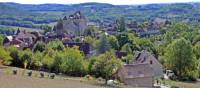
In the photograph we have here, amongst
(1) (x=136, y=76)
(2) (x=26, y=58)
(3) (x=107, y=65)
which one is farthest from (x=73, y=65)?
(1) (x=136, y=76)

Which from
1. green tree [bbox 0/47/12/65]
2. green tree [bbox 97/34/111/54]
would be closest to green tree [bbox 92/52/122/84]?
green tree [bbox 0/47/12/65]

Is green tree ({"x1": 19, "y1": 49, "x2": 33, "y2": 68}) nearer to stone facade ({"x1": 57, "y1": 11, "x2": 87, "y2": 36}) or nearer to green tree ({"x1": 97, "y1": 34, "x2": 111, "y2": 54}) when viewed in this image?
green tree ({"x1": 97, "y1": 34, "x2": 111, "y2": 54})

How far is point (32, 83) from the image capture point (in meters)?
32.8

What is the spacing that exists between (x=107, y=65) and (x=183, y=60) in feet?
38.7

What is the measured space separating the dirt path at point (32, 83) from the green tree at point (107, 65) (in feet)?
17.1

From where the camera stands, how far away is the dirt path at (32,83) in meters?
31.2

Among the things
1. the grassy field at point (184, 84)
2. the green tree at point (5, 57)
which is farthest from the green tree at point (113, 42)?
the green tree at point (5, 57)

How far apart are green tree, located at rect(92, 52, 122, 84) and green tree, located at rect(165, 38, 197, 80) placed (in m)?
10.6

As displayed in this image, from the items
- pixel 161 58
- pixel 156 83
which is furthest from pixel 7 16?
pixel 156 83

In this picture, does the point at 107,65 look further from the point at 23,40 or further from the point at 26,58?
the point at 23,40

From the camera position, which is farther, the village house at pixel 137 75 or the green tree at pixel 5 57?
the green tree at pixel 5 57

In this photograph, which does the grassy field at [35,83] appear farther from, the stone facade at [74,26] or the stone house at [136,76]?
the stone facade at [74,26]

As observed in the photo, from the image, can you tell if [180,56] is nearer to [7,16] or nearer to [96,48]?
[96,48]

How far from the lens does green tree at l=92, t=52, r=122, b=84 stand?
40.3 m
